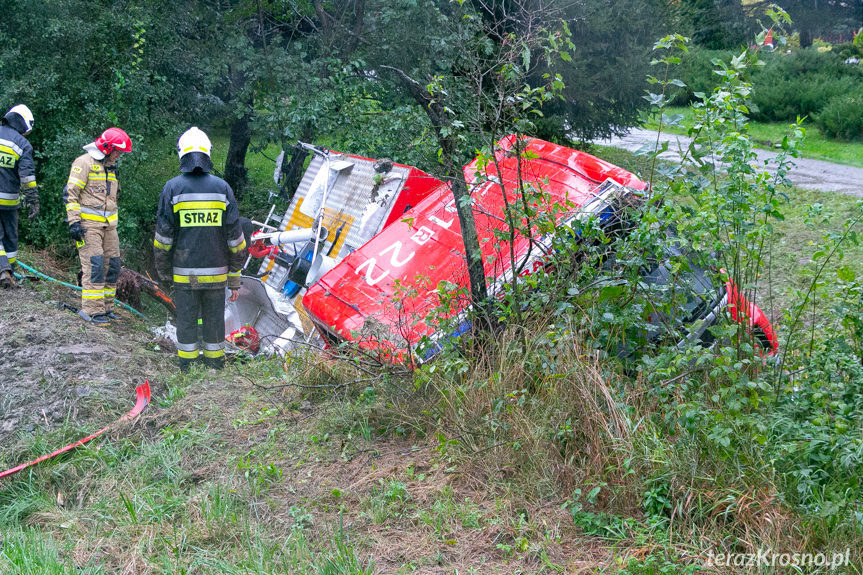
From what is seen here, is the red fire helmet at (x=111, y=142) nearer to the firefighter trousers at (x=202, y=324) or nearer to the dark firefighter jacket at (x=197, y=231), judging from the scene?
the dark firefighter jacket at (x=197, y=231)

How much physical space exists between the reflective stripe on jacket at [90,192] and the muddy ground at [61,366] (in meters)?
0.98

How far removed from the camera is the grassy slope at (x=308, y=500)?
3.12 m

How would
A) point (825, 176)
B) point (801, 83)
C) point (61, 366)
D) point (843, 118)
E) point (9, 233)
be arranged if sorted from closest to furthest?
point (61, 366), point (9, 233), point (825, 176), point (843, 118), point (801, 83)

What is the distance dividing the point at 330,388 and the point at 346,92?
229 inches

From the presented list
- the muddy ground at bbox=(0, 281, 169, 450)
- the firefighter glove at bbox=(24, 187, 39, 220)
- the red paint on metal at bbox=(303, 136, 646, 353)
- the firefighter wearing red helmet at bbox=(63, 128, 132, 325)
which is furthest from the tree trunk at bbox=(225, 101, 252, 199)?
the red paint on metal at bbox=(303, 136, 646, 353)

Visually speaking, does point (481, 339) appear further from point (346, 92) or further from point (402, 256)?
point (346, 92)

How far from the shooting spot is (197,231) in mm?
5750

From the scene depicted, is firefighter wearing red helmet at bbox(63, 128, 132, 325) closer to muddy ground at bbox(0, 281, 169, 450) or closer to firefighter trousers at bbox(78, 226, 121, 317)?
firefighter trousers at bbox(78, 226, 121, 317)

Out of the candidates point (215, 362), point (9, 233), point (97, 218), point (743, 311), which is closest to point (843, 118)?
point (743, 311)

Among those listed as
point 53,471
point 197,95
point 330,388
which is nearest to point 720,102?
point 330,388

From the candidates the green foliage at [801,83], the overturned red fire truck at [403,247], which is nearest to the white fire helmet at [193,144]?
the overturned red fire truck at [403,247]

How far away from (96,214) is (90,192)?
0.74ft

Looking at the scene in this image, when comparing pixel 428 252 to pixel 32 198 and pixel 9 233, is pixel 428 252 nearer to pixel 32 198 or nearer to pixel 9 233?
pixel 32 198

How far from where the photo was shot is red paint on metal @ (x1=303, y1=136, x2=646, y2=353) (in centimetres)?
512
